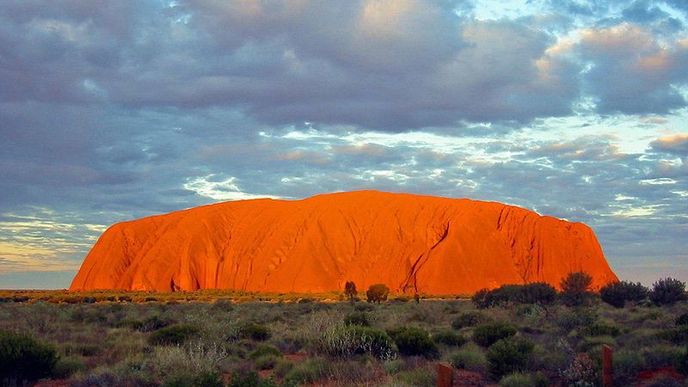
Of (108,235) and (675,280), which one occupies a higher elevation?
(108,235)

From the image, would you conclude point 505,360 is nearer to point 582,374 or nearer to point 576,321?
point 582,374

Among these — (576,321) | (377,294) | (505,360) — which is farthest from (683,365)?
(377,294)

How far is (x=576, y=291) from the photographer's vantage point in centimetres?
3938

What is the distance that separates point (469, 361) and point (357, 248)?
77.1 m

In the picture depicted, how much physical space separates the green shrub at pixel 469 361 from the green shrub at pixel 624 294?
97.0 ft

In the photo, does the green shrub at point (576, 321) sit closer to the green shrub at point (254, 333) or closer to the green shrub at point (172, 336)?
the green shrub at point (254, 333)

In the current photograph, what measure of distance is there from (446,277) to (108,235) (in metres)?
59.3

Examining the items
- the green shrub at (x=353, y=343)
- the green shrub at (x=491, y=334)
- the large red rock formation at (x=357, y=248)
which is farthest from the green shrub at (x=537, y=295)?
the large red rock formation at (x=357, y=248)

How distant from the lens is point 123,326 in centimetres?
2545

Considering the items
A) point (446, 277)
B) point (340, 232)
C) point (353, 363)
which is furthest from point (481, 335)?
point (340, 232)

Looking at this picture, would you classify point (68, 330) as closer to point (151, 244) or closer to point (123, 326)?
point (123, 326)

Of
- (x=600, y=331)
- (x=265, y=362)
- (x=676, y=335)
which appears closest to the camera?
(x=265, y=362)

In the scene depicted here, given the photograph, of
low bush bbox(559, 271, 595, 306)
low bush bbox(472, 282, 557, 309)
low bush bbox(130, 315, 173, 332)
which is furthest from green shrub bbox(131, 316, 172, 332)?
low bush bbox(559, 271, 595, 306)

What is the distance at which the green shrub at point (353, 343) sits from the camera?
49.1 ft
